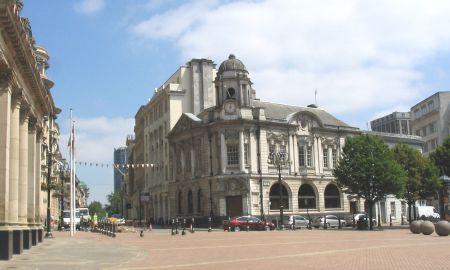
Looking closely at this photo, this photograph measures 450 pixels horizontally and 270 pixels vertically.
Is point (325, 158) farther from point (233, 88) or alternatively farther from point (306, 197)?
point (233, 88)

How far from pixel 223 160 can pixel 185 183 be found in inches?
324

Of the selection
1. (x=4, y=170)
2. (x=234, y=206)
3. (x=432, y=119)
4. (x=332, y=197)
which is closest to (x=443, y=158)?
(x=332, y=197)

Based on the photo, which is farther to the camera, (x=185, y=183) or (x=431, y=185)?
(x=185, y=183)

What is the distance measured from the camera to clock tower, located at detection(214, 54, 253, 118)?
65.1 m

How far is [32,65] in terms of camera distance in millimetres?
27094

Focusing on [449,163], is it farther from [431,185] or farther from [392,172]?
[392,172]

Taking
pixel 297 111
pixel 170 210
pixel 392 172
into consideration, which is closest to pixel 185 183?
pixel 170 210

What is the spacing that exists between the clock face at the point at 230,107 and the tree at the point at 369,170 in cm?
1427

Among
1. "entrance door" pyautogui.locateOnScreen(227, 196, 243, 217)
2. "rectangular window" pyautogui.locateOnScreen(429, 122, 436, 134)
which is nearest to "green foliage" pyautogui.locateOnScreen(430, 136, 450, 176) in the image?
"entrance door" pyautogui.locateOnScreen(227, 196, 243, 217)

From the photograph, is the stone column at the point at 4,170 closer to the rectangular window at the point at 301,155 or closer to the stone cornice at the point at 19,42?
the stone cornice at the point at 19,42

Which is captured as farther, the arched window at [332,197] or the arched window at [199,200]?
the arched window at [332,197]

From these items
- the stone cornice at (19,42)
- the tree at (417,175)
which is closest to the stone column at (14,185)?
the stone cornice at (19,42)

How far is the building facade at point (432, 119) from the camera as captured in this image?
97.7m

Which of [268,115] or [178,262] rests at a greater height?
[268,115]
